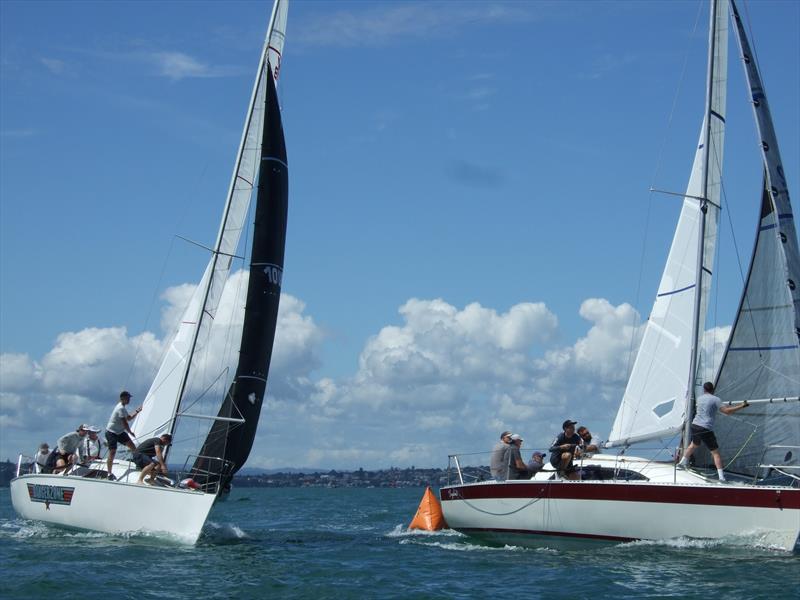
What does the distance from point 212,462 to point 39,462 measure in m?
5.31

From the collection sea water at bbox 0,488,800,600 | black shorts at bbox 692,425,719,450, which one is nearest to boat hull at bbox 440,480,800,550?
sea water at bbox 0,488,800,600

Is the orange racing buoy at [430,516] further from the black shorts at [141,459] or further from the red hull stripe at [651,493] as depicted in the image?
the black shorts at [141,459]

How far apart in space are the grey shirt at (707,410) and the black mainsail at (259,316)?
933cm

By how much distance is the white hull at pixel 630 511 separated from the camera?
659 inches

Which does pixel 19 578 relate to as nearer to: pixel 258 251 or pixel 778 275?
pixel 258 251

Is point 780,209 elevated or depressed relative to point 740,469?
elevated

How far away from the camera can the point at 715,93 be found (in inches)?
826

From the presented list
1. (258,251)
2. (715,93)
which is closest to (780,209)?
(715,93)

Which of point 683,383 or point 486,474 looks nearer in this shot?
point 683,383

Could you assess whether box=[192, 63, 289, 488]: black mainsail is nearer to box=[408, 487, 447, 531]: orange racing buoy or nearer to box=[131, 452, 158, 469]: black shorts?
box=[131, 452, 158, 469]: black shorts

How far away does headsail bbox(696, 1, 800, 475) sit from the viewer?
61.8 ft

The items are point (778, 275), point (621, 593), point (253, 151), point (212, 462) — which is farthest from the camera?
point (253, 151)

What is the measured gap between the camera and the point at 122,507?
18984 mm

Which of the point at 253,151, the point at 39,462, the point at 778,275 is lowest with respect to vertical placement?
Result: the point at 39,462
